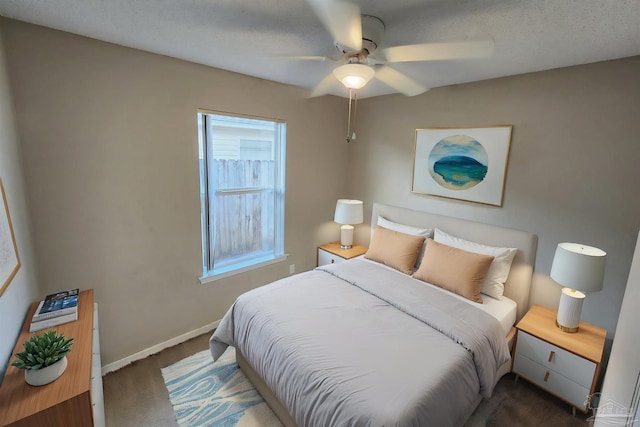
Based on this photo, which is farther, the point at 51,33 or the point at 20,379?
the point at 51,33

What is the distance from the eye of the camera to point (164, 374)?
7.41ft

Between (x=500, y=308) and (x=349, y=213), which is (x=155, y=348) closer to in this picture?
(x=349, y=213)

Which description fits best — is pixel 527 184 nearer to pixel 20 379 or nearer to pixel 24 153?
pixel 20 379

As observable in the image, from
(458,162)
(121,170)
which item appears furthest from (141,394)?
(458,162)

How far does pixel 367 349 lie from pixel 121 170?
7.06 feet

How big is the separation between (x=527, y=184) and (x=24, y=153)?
368cm

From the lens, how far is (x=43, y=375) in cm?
124

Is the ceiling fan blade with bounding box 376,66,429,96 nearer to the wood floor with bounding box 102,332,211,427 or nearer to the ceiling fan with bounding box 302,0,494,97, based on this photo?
the ceiling fan with bounding box 302,0,494,97

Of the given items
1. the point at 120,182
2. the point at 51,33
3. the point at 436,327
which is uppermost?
the point at 51,33

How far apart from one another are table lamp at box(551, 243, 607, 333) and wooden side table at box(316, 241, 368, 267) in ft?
6.33

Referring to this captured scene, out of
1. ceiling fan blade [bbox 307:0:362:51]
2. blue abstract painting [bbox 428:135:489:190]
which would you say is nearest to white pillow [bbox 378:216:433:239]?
blue abstract painting [bbox 428:135:489:190]

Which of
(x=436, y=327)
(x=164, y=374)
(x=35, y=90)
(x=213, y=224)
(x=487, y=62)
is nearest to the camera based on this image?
(x=35, y=90)

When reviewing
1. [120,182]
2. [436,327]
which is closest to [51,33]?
[120,182]

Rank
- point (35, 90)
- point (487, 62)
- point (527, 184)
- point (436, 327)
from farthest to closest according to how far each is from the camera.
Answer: point (527, 184) → point (487, 62) → point (436, 327) → point (35, 90)
